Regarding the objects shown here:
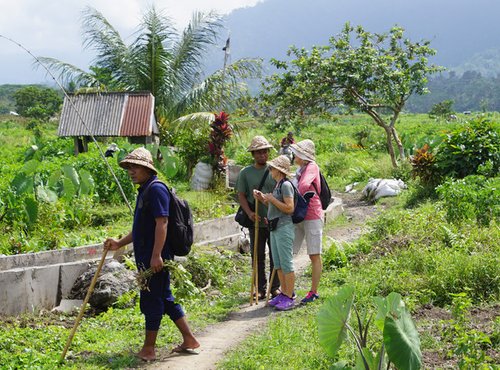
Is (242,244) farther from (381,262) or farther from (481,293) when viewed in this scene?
(481,293)

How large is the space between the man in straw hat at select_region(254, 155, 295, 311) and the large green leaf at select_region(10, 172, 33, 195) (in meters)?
5.30

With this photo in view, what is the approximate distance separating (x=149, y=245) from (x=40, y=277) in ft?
8.84

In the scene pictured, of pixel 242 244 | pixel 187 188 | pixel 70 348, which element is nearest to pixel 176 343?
pixel 70 348

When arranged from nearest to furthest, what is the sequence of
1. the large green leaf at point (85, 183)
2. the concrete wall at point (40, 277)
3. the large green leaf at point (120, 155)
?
the concrete wall at point (40, 277)
the large green leaf at point (85, 183)
the large green leaf at point (120, 155)

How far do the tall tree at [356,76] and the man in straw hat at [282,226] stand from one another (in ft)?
37.5

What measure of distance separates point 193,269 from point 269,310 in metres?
1.68

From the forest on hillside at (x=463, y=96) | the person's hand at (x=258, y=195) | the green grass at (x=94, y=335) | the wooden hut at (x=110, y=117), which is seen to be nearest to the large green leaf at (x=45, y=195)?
the green grass at (x=94, y=335)

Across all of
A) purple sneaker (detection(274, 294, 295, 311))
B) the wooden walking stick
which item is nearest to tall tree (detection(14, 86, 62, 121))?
the wooden walking stick

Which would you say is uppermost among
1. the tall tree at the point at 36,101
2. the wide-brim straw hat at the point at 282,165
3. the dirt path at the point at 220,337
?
the tall tree at the point at 36,101

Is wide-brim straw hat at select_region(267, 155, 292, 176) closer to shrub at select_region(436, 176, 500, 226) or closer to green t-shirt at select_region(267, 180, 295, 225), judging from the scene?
green t-shirt at select_region(267, 180, 295, 225)

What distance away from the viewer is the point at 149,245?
5.76m

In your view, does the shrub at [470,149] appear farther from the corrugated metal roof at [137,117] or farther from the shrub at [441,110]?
the shrub at [441,110]

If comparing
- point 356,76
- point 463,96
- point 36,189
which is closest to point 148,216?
point 36,189

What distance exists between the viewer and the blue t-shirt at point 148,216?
562cm
